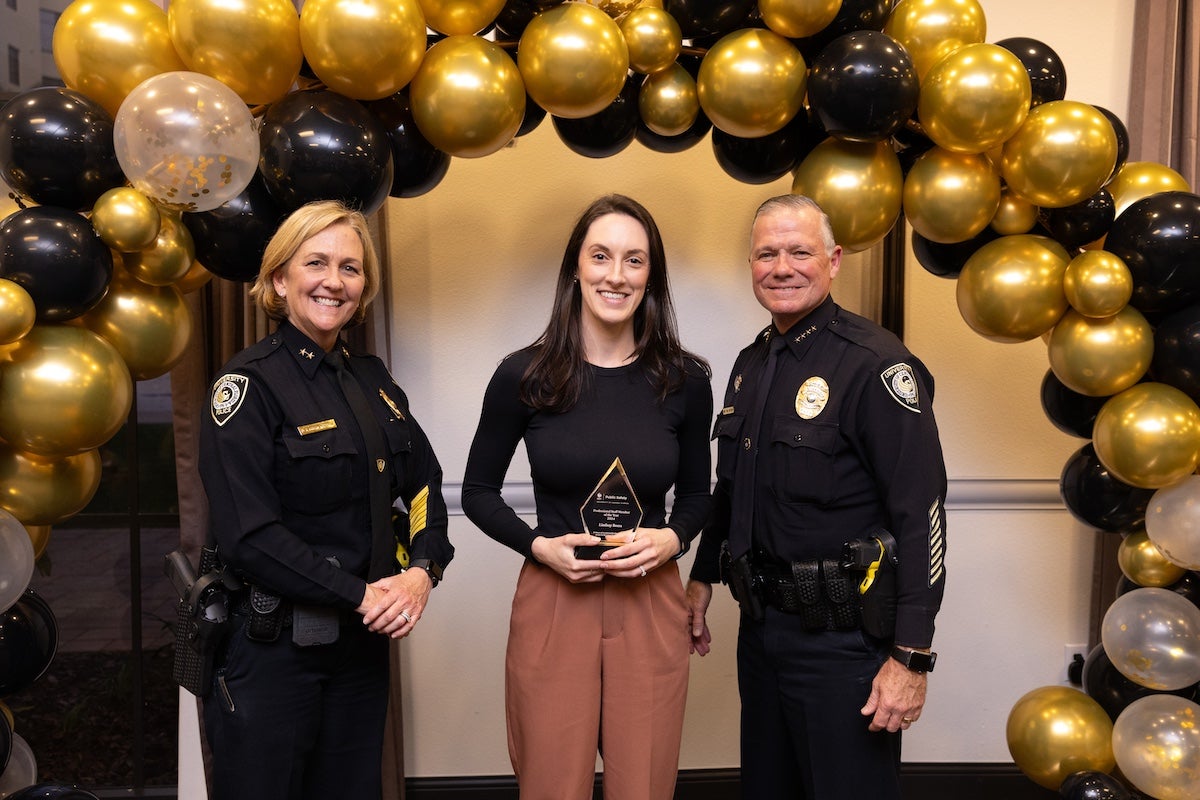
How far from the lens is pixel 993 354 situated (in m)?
2.93

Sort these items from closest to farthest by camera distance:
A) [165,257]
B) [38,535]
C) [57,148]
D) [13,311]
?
[13,311], [57,148], [165,257], [38,535]

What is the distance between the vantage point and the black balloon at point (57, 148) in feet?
5.73

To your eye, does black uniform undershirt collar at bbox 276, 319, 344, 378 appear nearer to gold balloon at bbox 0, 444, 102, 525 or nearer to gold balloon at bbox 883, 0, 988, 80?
gold balloon at bbox 0, 444, 102, 525

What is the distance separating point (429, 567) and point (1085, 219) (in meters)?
1.62

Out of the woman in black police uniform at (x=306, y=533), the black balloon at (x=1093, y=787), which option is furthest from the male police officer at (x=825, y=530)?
the woman in black police uniform at (x=306, y=533)

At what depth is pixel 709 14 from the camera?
2.05 metres

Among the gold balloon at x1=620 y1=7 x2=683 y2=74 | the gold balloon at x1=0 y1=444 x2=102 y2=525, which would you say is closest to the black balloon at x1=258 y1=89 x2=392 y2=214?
the gold balloon at x1=620 y1=7 x2=683 y2=74

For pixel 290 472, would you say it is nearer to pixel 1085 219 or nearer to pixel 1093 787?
pixel 1085 219

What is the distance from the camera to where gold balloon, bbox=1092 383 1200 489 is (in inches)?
77.3

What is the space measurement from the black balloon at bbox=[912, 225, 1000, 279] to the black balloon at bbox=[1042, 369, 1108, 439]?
34 cm

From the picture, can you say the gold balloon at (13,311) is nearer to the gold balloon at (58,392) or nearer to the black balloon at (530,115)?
the gold balloon at (58,392)

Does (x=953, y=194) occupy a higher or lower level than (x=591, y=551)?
higher

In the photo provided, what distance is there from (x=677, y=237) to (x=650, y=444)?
116cm

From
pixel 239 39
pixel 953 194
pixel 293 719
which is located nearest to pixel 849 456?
pixel 953 194
